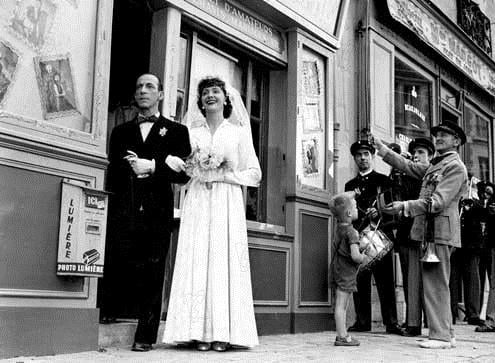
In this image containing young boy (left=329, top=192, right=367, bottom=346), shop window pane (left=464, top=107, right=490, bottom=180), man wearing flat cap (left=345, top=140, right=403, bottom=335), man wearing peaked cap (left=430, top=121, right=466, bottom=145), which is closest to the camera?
young boy (left=329, top=192, right=367, bottom=346)

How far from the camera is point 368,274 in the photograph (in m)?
7.93

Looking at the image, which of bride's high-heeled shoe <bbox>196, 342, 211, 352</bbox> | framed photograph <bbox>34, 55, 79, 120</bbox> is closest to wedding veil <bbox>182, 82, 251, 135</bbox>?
framed photograph <bbox>34, 55, 79, 120</bbox>

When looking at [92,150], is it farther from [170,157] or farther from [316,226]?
[316,226]

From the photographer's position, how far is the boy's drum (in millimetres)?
6902

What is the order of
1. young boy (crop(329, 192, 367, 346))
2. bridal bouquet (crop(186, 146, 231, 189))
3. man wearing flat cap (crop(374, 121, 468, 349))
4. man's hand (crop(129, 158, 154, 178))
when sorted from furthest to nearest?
man wearing flat cap (crop(374, 121, 468, 349)) < young boy (crop(329, 192, 367, 346)) < bridal bouquet (crop(186, 146, 231, 189)) < man's hand (crop(129, 158, 154, 178))

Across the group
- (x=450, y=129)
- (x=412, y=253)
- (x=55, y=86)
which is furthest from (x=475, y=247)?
(x=55, y=86)

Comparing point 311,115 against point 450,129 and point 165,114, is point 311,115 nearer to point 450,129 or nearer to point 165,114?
point 450,129

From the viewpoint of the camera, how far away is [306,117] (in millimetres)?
8117

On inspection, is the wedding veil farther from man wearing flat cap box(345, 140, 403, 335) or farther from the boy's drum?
man wearing flat cap box(345, 140, 403, 335)

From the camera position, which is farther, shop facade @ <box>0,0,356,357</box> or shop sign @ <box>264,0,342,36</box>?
shop sign @ <box>264,0,342,36</box>

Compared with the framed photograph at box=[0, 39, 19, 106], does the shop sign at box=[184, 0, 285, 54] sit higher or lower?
higher

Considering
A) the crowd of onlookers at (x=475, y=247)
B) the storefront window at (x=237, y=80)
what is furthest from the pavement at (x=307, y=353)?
the crowd of onlookers at (x=475, y=247)

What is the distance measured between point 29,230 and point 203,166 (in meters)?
1.49

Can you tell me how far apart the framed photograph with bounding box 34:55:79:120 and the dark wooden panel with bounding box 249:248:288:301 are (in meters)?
2.67
